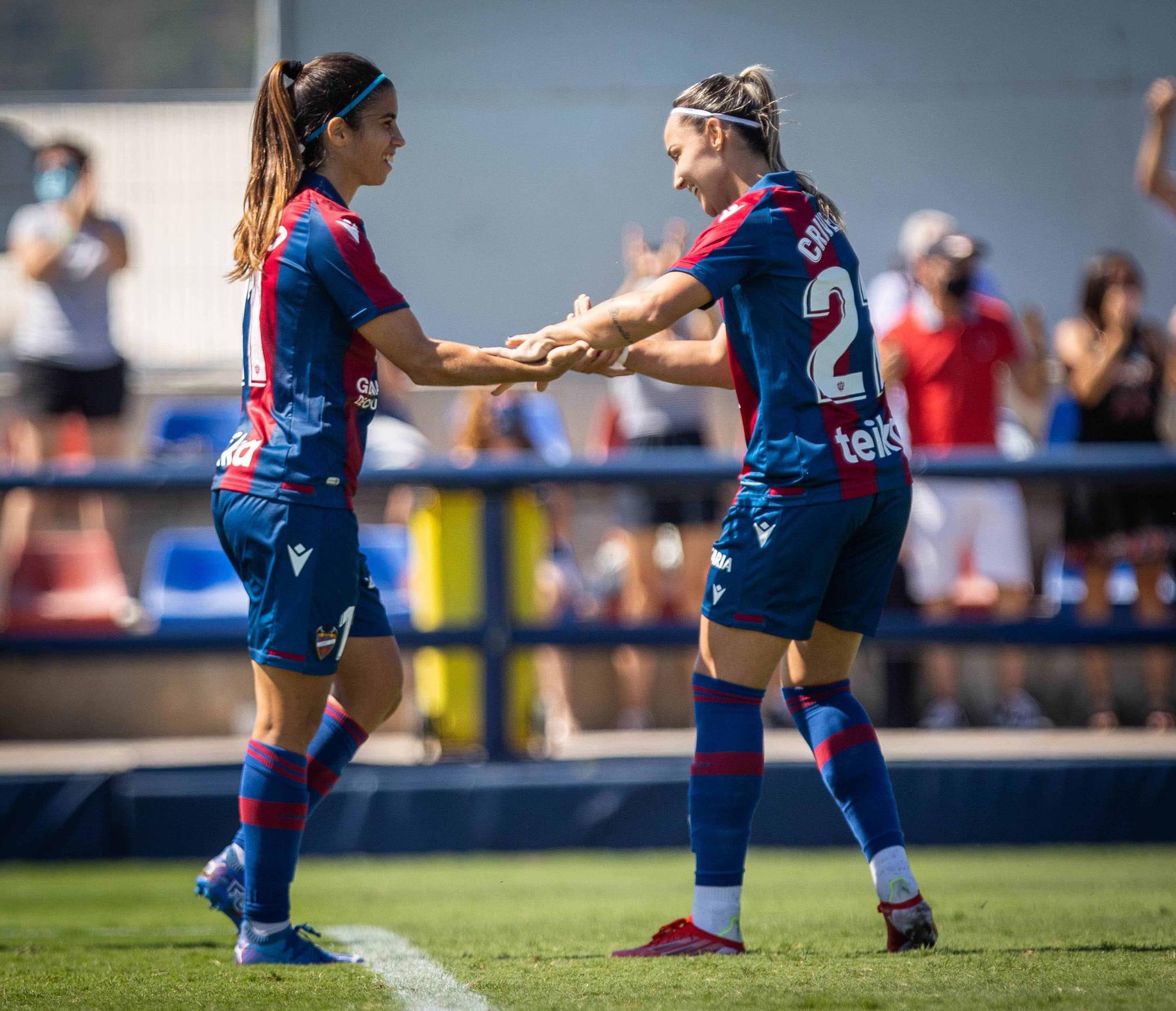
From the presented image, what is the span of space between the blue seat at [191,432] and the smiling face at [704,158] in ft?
15.7

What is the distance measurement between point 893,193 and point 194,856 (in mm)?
5299

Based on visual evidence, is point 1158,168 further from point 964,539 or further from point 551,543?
point 551,543

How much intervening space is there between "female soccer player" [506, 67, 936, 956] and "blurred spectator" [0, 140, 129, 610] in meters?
4.56

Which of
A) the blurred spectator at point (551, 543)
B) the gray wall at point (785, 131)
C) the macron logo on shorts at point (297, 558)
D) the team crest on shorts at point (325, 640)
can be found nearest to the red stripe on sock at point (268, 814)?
the team crest on shorts at point (325, 640)

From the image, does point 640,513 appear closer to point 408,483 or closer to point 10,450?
point 408,483

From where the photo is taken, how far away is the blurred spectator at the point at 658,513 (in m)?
6.22

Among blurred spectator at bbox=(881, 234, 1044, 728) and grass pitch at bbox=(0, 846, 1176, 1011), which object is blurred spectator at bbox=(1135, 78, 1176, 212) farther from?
grass pitch at bbox=(0, 846, 1176, 1011)

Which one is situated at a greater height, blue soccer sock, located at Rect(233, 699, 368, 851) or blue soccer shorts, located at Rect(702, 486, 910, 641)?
blue soccer shorts, located at Rect(702, 486, 910, 641)

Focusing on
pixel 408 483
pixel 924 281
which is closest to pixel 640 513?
pixel 408 483

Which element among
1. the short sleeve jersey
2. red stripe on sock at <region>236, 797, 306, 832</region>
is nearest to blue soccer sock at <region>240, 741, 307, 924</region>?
red stripe on sock at <region>236, 797, 306, 832</region>

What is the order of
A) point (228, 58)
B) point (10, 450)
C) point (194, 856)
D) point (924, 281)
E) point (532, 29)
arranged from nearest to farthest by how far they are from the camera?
1. point (194, 856)
2. point (924, 281)
3. point (10, 450)
4. point (532, 29)
5. point (228, 58)

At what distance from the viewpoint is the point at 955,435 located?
6789 millimetres

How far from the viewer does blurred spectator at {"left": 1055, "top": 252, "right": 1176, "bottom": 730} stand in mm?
6227

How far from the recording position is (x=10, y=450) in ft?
25.5
